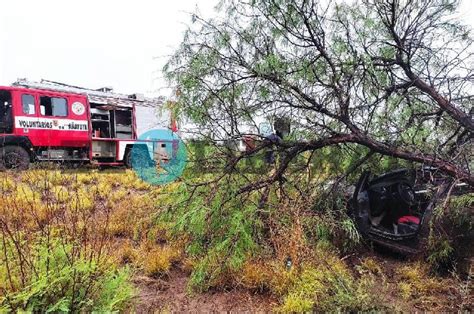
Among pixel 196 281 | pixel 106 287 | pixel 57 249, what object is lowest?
pixel 196 281

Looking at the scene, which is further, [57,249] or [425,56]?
[425,56]

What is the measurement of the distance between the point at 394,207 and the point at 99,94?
11.3 m

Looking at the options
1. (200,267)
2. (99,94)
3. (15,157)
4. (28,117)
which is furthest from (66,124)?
(200,267)

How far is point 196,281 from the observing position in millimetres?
3914

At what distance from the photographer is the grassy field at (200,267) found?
108 inches

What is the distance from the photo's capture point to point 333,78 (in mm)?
4070

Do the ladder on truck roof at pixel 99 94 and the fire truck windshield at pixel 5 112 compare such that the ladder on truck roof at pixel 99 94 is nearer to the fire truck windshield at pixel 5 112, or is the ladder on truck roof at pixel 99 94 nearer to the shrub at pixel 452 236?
the fire truck windshield at pixel 5 112

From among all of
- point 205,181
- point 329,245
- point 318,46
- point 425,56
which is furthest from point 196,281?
point 425,56

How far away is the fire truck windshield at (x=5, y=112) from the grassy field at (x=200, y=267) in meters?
6.32

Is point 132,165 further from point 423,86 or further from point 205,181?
point 423,86

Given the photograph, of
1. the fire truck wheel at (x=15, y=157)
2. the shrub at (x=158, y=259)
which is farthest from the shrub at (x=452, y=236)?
the fire truck wheel at (x=15, y=157)

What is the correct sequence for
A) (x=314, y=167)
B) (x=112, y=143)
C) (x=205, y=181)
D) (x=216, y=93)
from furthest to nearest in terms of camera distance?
(x=112, y=143), (x=314, y=167), (x=205, y=181), (x=216, y=93)

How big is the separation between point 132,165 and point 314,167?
938 centimetres

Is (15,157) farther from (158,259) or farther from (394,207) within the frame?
(394,207)
